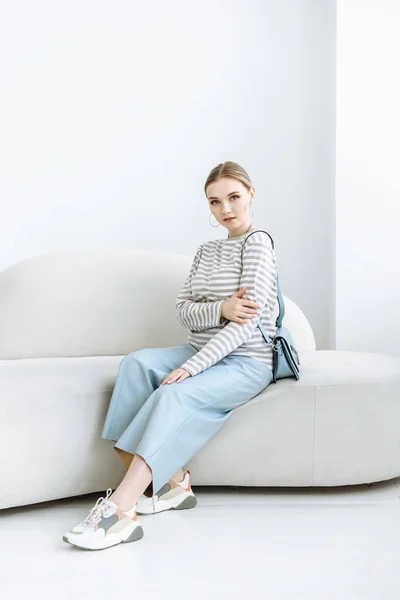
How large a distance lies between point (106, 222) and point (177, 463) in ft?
6.61

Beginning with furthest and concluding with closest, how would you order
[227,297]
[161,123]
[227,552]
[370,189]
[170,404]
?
[161,123] < [370,189] < [227,297] < [170,404] < [227,552]

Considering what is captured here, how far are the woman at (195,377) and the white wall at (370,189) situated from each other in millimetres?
1215

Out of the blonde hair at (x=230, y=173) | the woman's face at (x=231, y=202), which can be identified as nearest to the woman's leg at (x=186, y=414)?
the woman's face at (x=231, y=202)

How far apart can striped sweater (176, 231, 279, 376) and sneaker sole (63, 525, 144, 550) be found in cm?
44

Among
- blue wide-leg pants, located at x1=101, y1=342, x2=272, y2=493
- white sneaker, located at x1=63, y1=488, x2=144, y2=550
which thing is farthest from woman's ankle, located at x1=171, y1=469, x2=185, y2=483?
white sneaker, located at x1=63, y1=488, x2=144, y2=550

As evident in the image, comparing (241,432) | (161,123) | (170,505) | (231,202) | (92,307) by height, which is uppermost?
Result: (161,123)

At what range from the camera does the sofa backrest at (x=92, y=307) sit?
2.62 m

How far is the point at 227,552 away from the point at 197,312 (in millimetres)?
717

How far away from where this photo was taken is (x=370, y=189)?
10.8 ft

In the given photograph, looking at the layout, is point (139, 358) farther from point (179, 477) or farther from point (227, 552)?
point (227, 552)

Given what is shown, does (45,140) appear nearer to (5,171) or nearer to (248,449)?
(5,171)

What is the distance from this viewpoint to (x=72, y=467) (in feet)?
6.54

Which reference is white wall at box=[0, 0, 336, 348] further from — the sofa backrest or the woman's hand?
the woman's hand

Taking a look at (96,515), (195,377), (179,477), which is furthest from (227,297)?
(96,515)
